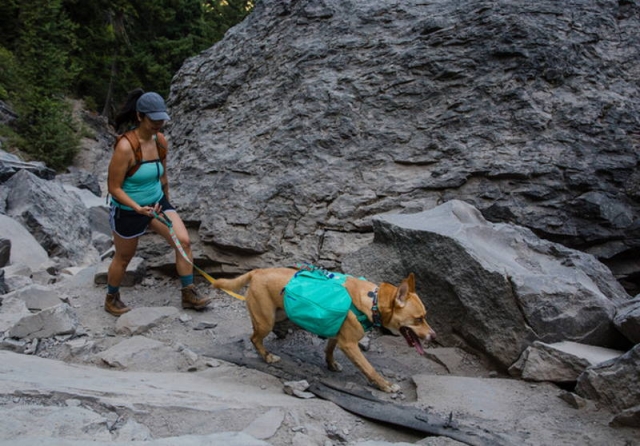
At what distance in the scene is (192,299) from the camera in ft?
19.2

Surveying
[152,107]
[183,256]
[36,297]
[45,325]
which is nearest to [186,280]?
[183,256]

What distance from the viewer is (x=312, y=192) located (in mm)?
6824

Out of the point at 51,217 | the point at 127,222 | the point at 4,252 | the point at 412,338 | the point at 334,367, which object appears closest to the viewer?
the point at 412,338

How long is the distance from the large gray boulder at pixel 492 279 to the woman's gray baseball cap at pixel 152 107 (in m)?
2.70

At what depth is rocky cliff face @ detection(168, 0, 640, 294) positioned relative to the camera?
6352 mm

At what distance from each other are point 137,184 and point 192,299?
5.17 feet

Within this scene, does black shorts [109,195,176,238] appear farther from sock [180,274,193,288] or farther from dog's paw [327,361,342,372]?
dog's paw [327,361,342,372]

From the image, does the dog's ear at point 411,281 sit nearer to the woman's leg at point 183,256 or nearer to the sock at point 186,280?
the woman's leg at point 183,256

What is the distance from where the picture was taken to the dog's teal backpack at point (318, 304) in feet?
13.3

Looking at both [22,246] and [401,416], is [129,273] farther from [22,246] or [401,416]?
[401,416]

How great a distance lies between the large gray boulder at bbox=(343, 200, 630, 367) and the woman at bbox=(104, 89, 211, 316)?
231 cm

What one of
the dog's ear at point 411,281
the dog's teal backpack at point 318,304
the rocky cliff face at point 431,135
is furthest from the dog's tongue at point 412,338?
the rocky cliff face at point 431,135

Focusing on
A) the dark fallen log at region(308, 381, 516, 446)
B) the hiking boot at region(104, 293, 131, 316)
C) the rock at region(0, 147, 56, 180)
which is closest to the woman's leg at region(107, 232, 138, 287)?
the hiking boot at region(104, 293, 131, 316)

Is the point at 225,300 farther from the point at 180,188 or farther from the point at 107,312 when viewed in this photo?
the point at 180,188
